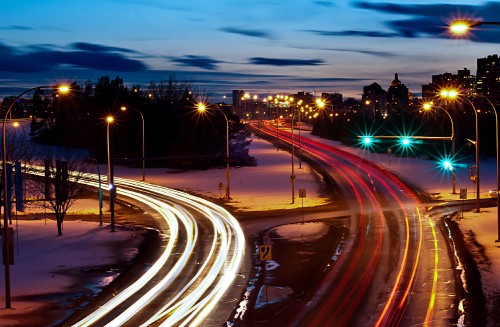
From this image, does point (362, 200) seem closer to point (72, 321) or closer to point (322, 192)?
point (322, 192)

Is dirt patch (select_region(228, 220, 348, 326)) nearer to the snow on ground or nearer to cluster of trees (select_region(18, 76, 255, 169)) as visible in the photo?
the snow on ground

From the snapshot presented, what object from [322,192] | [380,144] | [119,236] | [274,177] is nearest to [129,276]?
[119,236]

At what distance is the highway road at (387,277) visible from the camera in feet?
72.7

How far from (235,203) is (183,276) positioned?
96.6 feet

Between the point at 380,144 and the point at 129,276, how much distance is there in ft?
299

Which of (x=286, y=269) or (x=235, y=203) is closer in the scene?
→ (x=286, y=269)

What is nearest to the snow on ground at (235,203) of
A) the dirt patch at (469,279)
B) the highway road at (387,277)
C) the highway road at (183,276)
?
the dirt patch at (469,279)

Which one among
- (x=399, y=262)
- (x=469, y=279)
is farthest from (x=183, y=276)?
(x=469, y=279)

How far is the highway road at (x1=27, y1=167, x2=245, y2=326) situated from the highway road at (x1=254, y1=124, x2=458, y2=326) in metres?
3.45

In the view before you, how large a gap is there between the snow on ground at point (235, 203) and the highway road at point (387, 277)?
2.33 meters

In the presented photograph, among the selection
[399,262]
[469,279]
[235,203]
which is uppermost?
[469,279]

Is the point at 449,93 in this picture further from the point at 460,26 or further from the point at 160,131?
the point at 160,131

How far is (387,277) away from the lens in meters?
28.5

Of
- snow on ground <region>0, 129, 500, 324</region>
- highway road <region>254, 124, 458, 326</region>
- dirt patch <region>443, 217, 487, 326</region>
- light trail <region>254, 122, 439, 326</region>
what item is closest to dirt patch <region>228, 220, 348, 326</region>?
highway road <region>254, 124, 458, 326</region>
